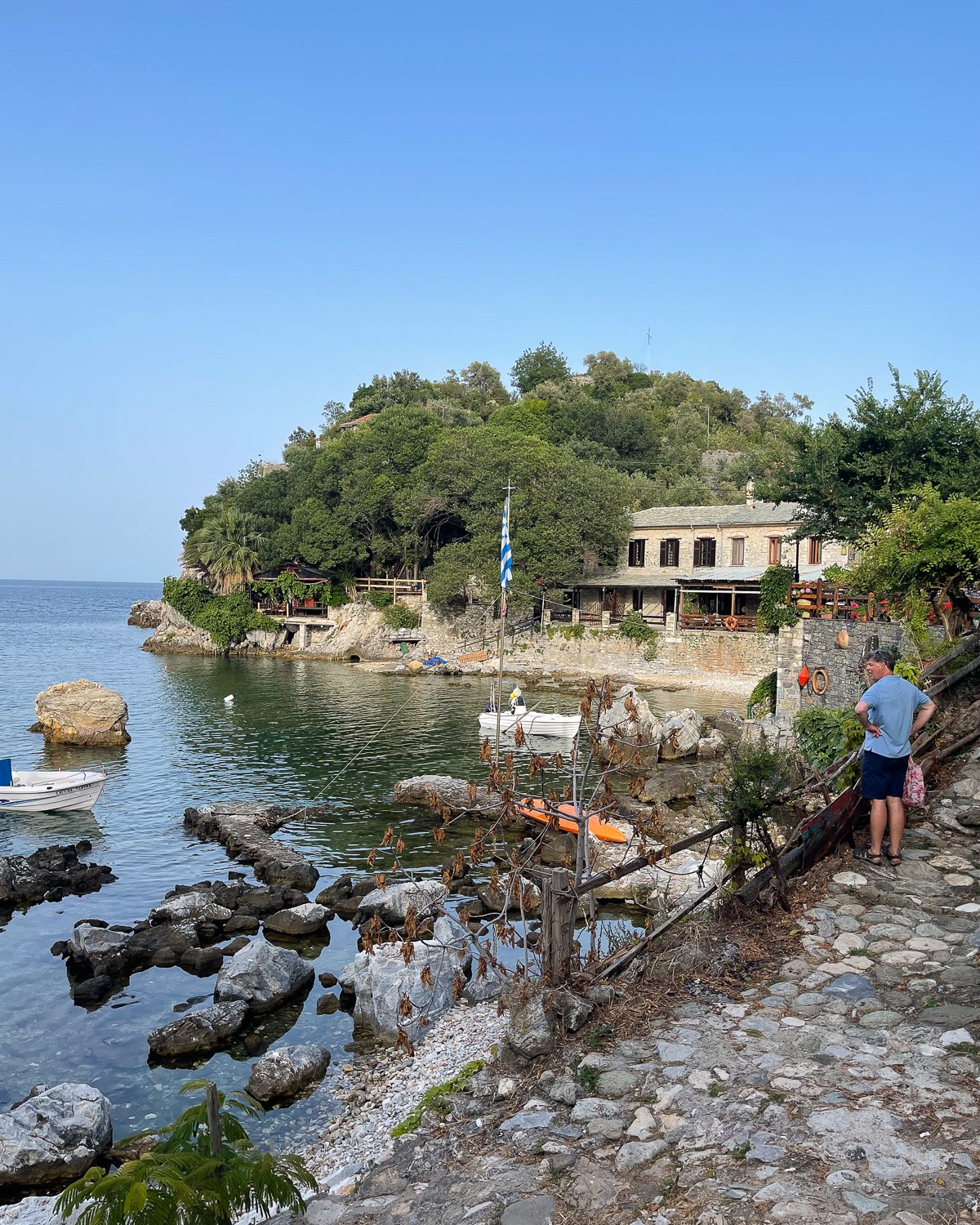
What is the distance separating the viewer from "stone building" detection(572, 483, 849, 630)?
47.0 m

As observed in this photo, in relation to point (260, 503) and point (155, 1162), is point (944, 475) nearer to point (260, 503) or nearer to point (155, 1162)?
point (155, 1162)

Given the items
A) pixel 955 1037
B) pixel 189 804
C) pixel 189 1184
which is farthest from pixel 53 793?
pixel 955 1037

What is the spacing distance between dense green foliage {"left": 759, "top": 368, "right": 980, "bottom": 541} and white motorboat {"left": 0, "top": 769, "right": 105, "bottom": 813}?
24678 millimetres

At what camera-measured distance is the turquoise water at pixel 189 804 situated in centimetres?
1174

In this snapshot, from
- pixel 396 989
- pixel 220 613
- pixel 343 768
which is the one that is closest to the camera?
pixel 396 989

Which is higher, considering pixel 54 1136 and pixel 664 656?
pixel 664 656

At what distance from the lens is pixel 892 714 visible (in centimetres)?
895

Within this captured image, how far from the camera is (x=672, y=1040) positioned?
21.7ft

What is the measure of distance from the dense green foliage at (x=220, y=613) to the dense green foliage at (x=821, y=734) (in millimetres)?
46079

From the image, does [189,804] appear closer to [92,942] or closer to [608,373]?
[92,942]

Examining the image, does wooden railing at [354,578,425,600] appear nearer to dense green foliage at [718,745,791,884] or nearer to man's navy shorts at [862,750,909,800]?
man's navy shorts at [862,750,909,800]

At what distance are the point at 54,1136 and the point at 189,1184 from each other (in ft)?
18.1

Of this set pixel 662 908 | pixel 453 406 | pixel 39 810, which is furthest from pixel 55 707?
pixel 453 406

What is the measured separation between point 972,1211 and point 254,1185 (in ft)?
12.5
